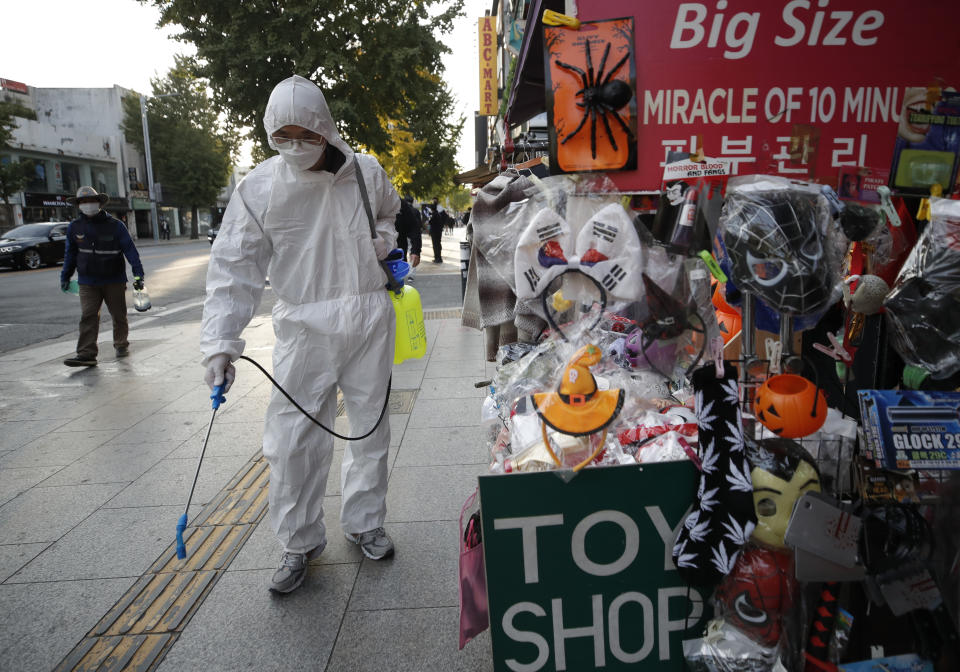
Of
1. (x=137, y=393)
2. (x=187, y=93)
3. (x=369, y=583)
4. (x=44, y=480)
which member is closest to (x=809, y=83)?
(x=369, y=583)

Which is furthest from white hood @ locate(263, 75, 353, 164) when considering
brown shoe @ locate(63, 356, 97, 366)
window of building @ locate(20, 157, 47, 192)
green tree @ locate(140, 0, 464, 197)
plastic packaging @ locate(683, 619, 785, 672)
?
window of building @ locate(20, 157, 47, 192)

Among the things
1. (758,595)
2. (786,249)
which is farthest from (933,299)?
(758,595)

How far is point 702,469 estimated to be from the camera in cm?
153

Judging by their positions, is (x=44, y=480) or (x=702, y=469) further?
(x=44, y=480)

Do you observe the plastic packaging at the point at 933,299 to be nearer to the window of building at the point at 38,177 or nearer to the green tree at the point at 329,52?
the green tree at the point at 329,52

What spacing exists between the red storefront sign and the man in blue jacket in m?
6.33

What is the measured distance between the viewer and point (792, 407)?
1499 mm

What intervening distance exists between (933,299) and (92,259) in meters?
7.51

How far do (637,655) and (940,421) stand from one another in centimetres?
97

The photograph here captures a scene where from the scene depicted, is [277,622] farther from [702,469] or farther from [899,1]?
[899,1]

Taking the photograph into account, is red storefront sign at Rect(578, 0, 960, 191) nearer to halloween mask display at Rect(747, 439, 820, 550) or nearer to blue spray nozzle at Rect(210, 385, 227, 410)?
halloween mask display at Rect(747, 439, 820, 550)

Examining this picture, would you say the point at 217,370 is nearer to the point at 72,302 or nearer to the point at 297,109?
the point at 297,109

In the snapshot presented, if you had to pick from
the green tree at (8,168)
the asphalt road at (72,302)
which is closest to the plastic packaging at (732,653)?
the asphalt road at (72,302)

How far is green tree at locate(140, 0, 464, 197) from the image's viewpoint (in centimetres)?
1316
